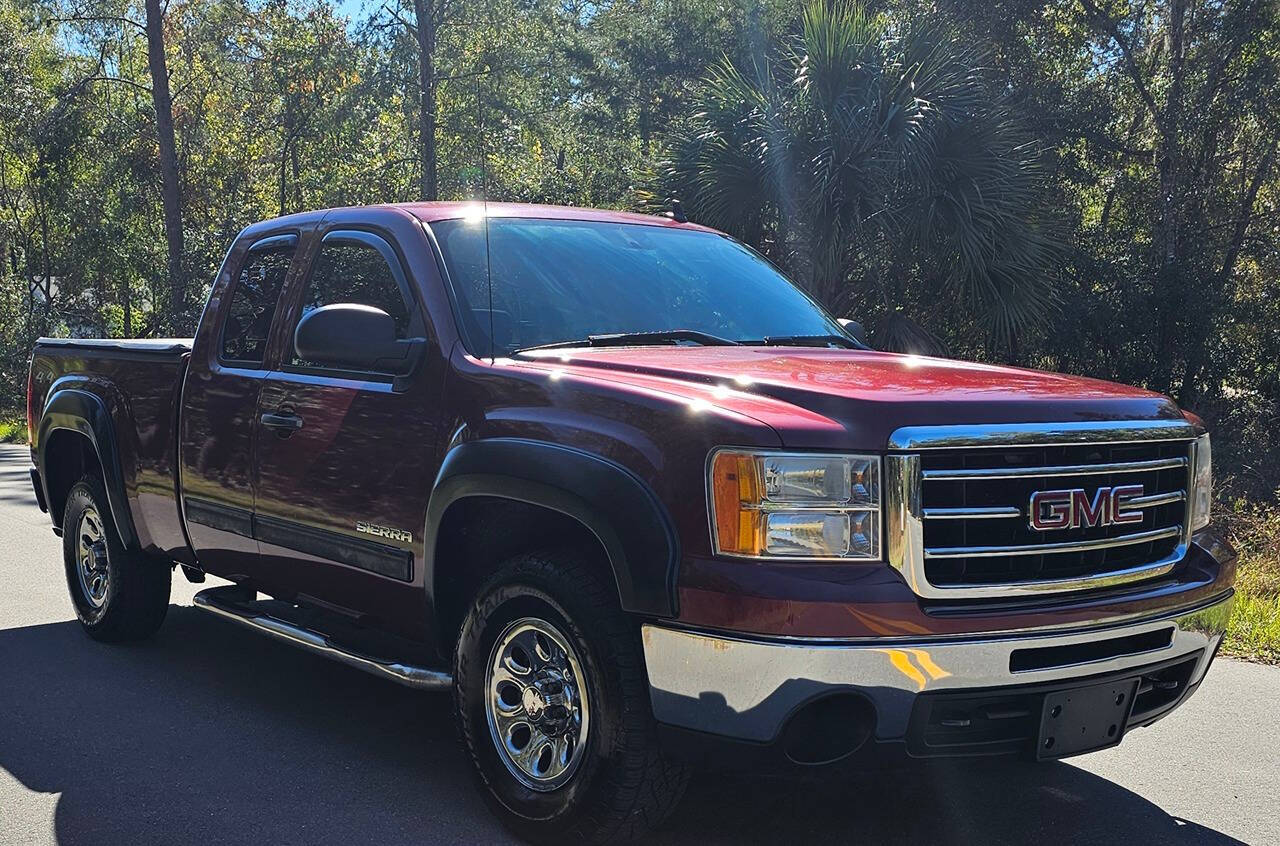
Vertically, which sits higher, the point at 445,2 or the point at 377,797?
the point at 445,2

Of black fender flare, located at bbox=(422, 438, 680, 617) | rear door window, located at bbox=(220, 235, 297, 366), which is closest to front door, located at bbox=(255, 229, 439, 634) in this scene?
rear door window, located at bbox=(220, 235, 297, 366)

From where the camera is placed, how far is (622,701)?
3.50m

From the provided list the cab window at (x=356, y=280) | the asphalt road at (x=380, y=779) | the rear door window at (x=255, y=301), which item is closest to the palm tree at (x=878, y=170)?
the asphalt road at (x=380, y=779)

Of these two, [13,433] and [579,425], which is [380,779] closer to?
[579,425]

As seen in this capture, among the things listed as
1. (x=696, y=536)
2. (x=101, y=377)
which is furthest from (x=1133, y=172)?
(x=696, y=536)

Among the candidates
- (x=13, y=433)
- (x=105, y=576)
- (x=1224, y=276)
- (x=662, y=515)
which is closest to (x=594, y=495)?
(x=662, y=515)

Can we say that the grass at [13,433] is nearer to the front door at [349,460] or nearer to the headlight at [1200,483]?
the front door at [349,460]

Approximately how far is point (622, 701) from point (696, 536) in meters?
0.52

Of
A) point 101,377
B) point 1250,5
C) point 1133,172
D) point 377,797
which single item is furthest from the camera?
point 1133,172

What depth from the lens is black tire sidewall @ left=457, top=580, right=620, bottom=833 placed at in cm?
355

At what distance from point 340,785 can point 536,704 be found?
1.01 m

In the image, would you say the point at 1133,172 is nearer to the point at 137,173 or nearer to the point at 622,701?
the point at 622,701

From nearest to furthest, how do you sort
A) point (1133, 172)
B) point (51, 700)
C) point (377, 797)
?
point (377, 797)
point (51, 700)
point (1133, 172)

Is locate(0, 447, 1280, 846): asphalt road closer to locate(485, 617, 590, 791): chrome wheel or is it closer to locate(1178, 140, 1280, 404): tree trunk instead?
locate(485, 617, 590, 791): chrome wheel
